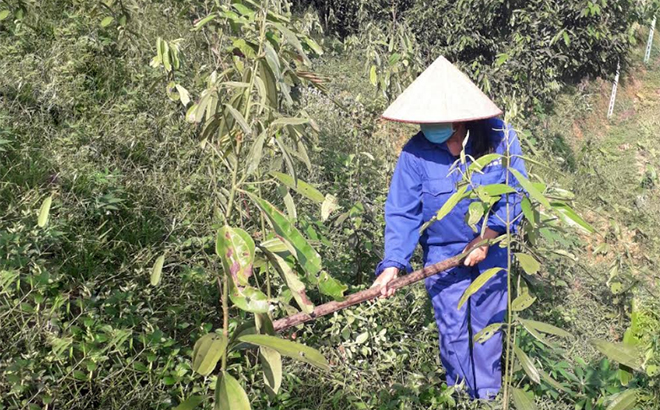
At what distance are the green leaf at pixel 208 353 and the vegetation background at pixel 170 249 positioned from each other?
8.8 inches

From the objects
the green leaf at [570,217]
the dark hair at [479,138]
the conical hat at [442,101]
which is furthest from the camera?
the dark hair at [479,138]

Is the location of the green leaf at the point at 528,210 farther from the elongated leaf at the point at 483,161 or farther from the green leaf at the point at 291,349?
the green leaf at the point at 291,349

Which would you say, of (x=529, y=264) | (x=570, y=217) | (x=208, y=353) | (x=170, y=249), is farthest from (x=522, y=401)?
(x=170, y=249)

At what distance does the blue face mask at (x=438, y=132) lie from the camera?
2.29 m

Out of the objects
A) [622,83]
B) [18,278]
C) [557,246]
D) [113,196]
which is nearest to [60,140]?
[113,196]

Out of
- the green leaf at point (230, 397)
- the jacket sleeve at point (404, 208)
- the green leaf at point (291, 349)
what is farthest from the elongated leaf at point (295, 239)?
the jacket sleeve at point (404, 208)

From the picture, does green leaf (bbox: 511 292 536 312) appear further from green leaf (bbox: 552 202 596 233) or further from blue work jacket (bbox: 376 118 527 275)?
blue work jacket (bbox: 376 118 527 275)

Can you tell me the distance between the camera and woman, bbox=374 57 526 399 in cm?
226

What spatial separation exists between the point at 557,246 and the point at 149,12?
3.09 m

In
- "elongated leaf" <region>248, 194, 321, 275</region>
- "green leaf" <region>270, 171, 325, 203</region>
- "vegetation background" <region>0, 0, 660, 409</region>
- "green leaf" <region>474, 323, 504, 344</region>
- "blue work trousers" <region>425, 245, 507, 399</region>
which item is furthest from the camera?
"blue work trousers" <region>425, 245, 507, 399</region>

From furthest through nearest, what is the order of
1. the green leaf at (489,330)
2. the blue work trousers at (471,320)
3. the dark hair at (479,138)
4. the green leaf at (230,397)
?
the blue work trousers at (471,320) → the dark hair at (479,138) → the green leaf at (489,330) → the green leaf at (230,397)

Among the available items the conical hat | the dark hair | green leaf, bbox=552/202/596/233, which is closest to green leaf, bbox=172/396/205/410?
green leaf, bbox=552/202/596/233

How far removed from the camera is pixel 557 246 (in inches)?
152

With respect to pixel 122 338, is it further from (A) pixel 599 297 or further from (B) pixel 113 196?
(A) pixel 599 297
